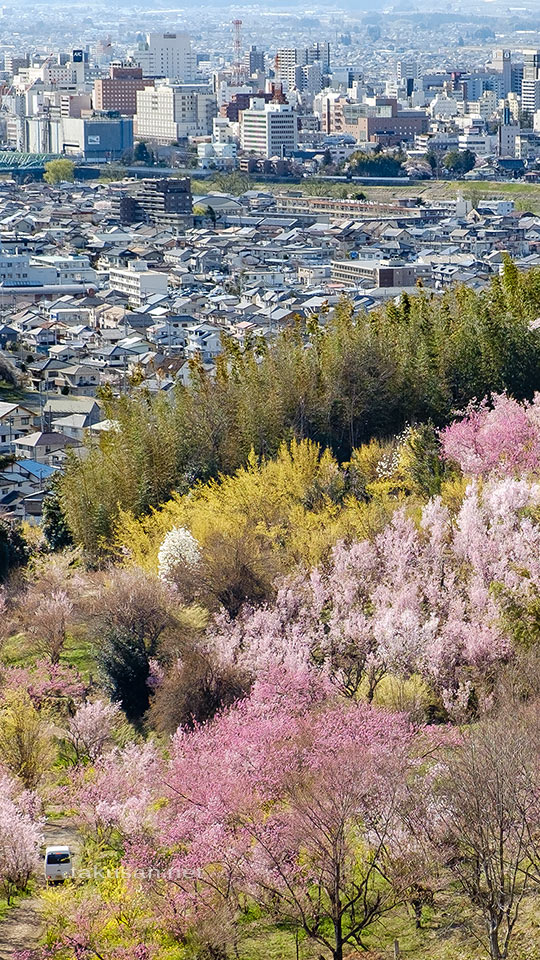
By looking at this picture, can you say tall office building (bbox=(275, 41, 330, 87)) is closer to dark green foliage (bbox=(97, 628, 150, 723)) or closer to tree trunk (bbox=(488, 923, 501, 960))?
dark green foliage (bbox=(97, 628, 150, 723))

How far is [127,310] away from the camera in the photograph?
102 ft

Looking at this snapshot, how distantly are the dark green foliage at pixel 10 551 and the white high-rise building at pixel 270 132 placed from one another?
50589mm

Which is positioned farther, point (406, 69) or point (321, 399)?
point (406, 69)

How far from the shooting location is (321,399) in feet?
48.3

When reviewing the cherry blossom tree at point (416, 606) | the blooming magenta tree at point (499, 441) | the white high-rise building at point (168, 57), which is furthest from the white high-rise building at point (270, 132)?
the cherry blossom tree at point (416, 606)

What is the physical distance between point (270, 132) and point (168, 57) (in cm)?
3735

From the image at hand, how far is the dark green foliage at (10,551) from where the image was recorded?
13.9 meters

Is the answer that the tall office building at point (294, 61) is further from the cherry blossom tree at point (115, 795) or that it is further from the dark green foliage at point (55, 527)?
the cherry blossom tree at point (115, 795)

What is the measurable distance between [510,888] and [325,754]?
1.03m

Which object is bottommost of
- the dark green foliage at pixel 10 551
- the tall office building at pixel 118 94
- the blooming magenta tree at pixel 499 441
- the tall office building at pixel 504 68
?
the dark green foliage at pixel 10 551

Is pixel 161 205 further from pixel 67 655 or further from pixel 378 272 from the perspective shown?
pixel 67 655

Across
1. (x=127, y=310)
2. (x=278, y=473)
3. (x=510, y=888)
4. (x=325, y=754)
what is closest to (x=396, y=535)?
(x=278, y=473)

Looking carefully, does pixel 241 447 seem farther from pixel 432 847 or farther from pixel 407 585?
pixel 432 847

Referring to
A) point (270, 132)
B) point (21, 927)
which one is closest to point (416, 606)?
point (21, 927)
